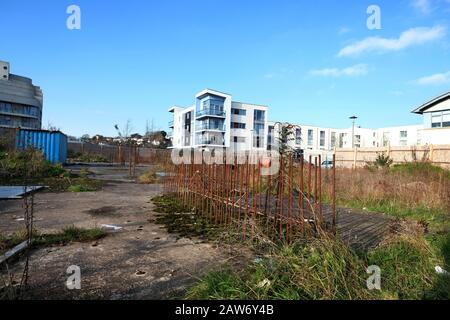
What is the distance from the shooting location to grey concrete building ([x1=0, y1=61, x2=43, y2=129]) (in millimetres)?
58000

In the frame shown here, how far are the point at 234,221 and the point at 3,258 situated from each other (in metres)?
2.94

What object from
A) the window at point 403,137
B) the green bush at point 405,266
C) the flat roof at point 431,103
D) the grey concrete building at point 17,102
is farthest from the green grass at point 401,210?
the grey concrete building at point 17,102

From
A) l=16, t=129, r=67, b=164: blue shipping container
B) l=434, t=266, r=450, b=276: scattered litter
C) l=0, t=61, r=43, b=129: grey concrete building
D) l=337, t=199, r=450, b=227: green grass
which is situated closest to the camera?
l=434, t=266, r=450, b=276: scattered litter

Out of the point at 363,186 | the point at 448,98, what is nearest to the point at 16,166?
the point at 363,186

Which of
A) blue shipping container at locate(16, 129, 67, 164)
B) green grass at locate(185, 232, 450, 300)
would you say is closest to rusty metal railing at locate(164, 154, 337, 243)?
green grass at locate(185, 232, 450, 300)

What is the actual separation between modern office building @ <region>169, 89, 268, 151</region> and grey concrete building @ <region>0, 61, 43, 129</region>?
3478 cm

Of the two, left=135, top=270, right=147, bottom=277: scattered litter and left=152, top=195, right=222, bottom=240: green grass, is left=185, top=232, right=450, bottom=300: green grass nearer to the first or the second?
left=135, top=270, right=147, bottom=277: scattered litter

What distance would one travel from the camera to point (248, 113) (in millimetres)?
51812

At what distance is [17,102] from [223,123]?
147 ft

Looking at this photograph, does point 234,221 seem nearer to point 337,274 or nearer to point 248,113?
point 337,274

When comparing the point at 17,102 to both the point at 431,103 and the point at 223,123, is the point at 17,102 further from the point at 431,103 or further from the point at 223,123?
Result: the point at 431,103

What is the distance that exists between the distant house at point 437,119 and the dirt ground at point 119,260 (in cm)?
2290

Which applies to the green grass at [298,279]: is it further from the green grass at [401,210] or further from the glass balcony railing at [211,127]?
the glass balcony railing at [211,127]
